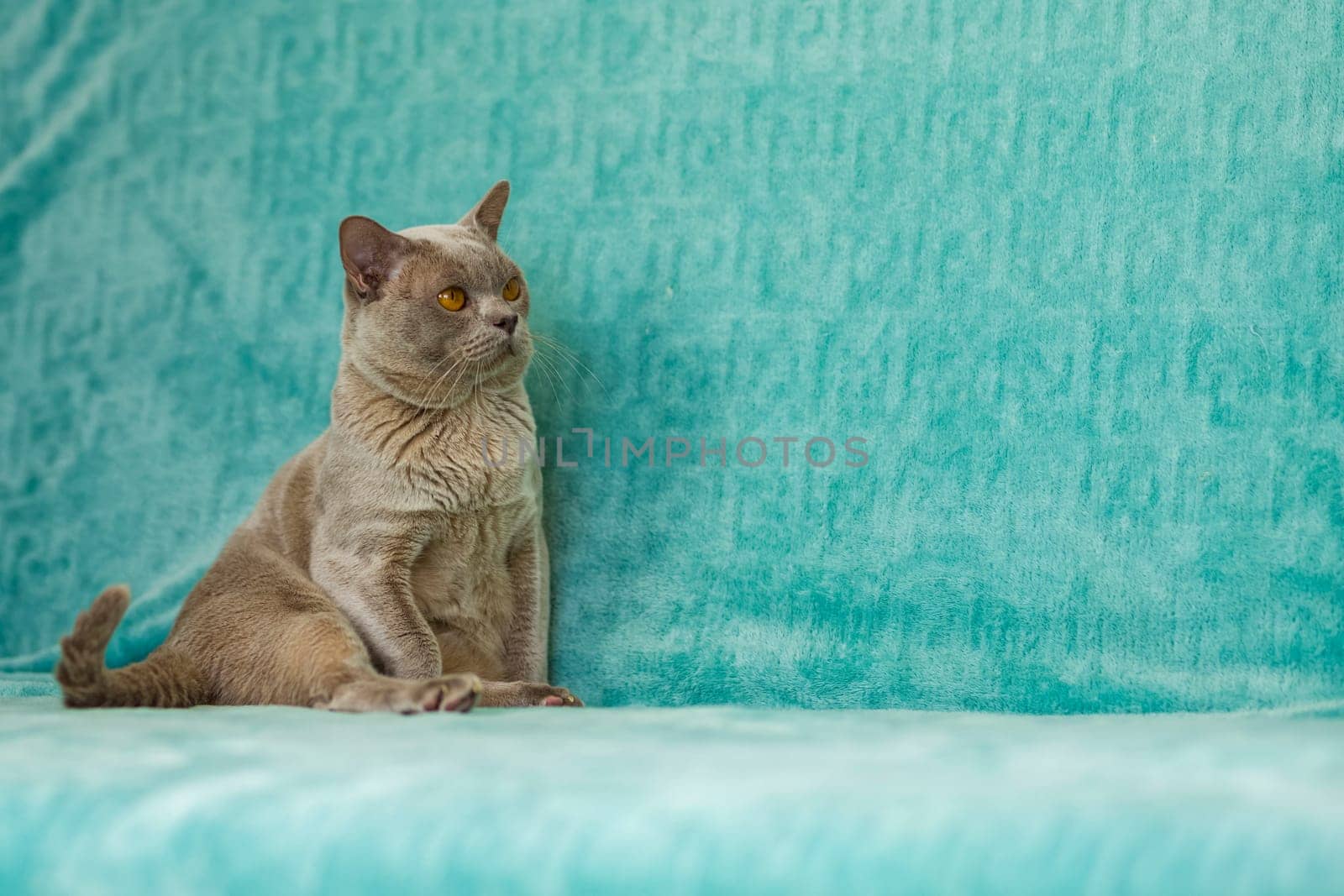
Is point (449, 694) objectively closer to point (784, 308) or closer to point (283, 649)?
point (283, 649)

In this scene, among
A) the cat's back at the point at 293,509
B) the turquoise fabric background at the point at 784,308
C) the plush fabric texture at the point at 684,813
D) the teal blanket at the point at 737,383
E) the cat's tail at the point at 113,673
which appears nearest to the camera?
the plush fabric texture at the point at 684,813

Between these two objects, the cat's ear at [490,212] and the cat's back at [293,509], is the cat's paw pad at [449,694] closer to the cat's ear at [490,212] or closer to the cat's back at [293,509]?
the cat's back at [293,509]

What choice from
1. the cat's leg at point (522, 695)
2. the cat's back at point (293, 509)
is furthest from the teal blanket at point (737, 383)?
the cat's back at point (293, 509)

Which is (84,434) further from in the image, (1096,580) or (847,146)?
(1096,580)

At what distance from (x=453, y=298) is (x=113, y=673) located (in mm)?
600

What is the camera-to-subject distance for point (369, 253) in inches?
61.3

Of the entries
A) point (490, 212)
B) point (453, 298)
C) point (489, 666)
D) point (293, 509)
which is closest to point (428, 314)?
point (453, 298)

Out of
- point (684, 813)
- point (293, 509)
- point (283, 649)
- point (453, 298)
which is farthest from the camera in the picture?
point (293, 509)

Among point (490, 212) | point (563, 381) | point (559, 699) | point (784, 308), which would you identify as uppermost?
point (490, 212)

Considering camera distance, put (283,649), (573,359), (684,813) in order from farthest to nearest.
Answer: (573,359) < (283,649) < (684,813)

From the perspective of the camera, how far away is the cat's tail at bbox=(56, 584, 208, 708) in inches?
50.8

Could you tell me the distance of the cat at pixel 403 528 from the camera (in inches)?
58.1

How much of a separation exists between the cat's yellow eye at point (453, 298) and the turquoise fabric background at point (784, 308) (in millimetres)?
267

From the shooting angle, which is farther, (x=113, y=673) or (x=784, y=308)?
(x=784, y=308)
